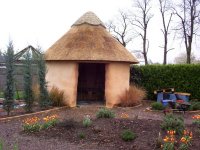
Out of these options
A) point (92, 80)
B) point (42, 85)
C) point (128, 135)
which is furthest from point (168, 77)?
point (128, 135)

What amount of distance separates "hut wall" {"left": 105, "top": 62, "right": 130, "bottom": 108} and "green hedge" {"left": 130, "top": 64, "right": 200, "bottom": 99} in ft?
10.2

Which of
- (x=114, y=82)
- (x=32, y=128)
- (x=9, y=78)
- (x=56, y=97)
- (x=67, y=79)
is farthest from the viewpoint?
(x=114, y=82)

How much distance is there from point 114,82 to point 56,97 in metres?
3.04

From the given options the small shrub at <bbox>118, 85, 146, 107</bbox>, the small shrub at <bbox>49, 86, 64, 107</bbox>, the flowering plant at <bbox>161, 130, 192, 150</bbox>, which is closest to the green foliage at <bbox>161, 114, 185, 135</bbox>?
the flowering plant at <bbox>161, 130, 192, 150</bbox>

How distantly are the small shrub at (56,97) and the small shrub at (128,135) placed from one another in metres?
7.52

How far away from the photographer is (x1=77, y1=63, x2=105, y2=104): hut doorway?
63.1 ft

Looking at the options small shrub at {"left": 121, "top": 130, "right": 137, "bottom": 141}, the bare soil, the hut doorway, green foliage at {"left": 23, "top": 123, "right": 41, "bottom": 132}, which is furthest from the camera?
the hut doorway

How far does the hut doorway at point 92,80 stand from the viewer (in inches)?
757

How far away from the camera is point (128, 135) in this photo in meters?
7.90

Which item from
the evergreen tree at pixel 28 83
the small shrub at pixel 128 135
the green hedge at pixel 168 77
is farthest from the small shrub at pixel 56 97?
the small shrub at pixel 128 135

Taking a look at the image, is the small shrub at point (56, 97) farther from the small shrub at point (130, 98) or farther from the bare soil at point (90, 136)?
the bare soil at point (90, 136)

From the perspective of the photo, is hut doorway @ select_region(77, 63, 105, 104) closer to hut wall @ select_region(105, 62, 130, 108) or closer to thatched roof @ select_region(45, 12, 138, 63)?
thatched roof @ select_region(45, 12, 138, 63)

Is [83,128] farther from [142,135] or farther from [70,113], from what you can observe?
[70,113]

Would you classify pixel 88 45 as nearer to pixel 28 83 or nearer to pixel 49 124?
pixel 28 83
